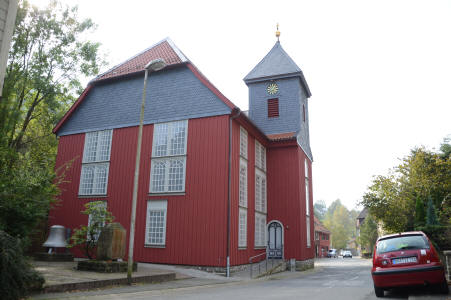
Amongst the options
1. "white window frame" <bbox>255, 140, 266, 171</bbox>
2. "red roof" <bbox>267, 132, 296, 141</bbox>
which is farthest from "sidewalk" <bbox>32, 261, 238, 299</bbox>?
"red roof" <bbox>267, 132, 296, 141</bbox>

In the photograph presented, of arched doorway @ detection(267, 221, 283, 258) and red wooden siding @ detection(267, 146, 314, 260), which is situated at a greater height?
red wooden siding @ detection(267, 146, 314, 260)

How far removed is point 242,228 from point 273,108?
11489 mm

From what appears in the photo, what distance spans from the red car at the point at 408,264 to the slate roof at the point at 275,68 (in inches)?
818

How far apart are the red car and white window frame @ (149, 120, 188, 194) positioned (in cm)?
1179

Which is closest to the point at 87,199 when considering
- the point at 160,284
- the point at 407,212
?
the point at 160,284

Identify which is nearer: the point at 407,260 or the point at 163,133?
the point at 407,260

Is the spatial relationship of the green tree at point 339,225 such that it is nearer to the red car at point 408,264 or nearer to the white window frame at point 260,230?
the white window frame at point 260,230

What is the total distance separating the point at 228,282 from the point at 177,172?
6.83m

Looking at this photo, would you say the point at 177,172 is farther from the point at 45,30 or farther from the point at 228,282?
the point at 45,30

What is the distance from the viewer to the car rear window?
28.4 ft

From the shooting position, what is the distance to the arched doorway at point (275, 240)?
24.0 m

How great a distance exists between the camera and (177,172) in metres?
19.5

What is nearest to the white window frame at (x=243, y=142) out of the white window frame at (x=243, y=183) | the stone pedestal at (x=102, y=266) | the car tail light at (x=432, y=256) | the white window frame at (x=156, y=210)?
the white window frame at (x=243, y=183)

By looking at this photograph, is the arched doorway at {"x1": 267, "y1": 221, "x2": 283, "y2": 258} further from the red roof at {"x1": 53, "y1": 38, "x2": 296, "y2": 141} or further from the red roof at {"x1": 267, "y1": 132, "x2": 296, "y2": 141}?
the red roof at {"x1": 53, "y1": 38, "x2": 296, "y2": 141}
